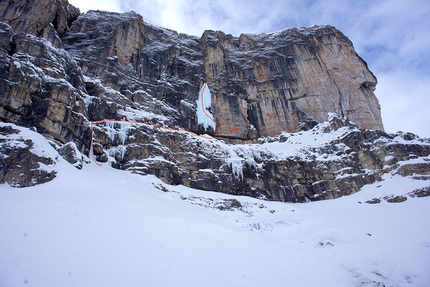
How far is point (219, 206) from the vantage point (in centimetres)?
2117

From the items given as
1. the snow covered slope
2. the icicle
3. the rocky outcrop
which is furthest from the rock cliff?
the snow covered slope

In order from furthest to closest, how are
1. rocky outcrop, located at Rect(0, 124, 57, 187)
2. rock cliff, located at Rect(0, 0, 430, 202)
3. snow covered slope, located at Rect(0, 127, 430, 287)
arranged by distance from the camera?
rock cliff, located at Rect(0, 0, 430, 202), rocky outcrop, located at Rect(0, 124, 57, 187), snow covered slope, located at Rect(0, 127, 430, 287)

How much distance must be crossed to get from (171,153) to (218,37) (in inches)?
1148

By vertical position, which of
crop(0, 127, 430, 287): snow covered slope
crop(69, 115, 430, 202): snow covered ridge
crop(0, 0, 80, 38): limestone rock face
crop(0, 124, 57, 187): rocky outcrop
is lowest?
crop(0, 127, 430, 287): snow covered slope

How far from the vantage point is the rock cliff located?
20562 millimetres

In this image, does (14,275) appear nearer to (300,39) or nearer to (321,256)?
(321,256)

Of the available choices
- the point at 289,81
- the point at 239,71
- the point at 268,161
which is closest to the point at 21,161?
the point at 268,161

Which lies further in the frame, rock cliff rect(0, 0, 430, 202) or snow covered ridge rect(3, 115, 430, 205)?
snow covered ridge rect(3, 115, 430, 205)

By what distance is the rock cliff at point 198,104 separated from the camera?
20562 millimetres

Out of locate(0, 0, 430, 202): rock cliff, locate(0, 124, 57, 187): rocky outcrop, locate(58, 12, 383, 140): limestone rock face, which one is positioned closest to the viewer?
locate(0, 124, 57, 187): rocky outcrop

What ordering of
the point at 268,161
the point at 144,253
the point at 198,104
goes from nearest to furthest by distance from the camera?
the point at 144,253, the point at 268,161, the point at 198,104

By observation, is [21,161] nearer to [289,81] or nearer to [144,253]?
[144,253]

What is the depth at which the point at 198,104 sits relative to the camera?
119 feet

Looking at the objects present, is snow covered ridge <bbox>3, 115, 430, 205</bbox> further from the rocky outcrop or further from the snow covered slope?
the snow covered slope
